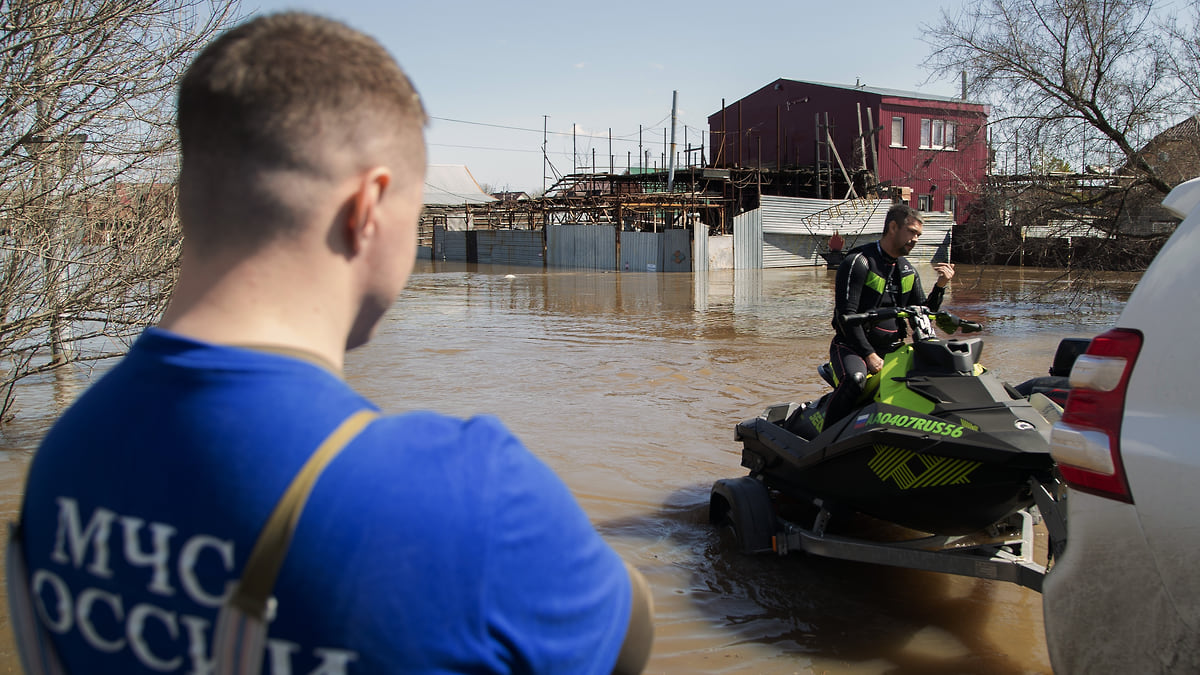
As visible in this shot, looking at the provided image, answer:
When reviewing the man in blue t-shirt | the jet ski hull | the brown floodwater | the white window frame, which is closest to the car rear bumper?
the jet ski hull

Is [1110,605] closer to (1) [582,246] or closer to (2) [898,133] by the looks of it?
(1) [582,246]

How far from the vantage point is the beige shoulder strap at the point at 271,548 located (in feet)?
2.95

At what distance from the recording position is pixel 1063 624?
9.09 feet

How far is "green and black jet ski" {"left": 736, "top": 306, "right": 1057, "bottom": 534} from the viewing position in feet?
12.9

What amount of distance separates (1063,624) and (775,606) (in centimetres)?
206

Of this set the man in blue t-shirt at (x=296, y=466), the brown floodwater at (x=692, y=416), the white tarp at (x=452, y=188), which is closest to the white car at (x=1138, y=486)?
the brown floodwater at (x=692, y=416)

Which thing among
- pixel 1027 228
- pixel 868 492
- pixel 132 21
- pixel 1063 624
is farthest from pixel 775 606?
pixel 1027 228

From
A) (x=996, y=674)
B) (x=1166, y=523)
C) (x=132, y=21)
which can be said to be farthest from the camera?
(x=132, y=21)

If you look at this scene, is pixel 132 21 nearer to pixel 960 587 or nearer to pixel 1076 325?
pixel 960 587

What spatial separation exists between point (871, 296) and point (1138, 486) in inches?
128

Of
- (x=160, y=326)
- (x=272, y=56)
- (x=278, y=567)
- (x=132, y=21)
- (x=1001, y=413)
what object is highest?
(x=132, y=21)

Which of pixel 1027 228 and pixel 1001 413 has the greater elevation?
pixel 1027 228

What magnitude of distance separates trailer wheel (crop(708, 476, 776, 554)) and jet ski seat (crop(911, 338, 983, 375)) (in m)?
1.18

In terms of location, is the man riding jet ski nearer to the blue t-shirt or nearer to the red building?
the blue t-shirt
